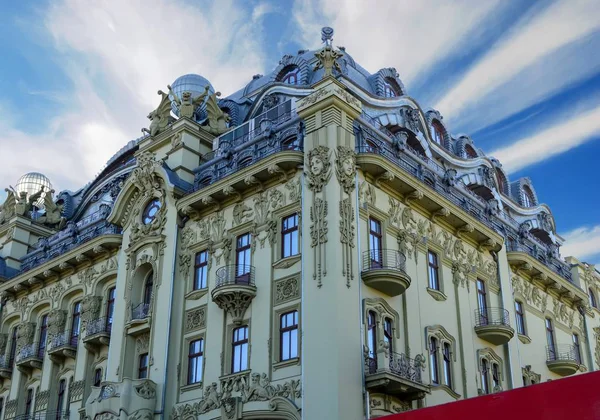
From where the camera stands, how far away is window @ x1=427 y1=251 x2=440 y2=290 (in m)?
30.3

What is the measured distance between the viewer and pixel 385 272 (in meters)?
26.1

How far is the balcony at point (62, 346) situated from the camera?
117 ft

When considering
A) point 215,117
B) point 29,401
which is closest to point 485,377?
point 215,117

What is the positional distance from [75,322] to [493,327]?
19745 mm

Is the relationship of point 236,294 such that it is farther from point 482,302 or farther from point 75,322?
point 75,322

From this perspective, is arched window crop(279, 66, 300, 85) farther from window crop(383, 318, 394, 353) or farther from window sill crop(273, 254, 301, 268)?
window crop(383, 318, 394, 353)

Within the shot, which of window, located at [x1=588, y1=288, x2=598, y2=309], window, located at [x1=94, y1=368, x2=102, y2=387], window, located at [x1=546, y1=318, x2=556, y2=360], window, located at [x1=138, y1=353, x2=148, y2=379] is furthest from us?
window, located at [x1=588, y1=288, x2=598, y2=309]

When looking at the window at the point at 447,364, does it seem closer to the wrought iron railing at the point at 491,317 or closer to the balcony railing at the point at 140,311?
the wrought iron railing at the point at 491,317

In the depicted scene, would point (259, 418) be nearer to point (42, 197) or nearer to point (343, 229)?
point (343, 229)

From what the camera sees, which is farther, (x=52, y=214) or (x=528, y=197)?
(x=528, y=197)

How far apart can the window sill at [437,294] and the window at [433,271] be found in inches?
11.2

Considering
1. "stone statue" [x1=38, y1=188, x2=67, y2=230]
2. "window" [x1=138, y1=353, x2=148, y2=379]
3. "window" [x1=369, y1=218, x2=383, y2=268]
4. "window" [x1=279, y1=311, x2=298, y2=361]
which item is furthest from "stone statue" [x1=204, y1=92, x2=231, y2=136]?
"stone statue" [x1=38, y1=188, x2=67, y2=230]

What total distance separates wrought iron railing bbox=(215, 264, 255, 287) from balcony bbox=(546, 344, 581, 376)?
16.5 metres

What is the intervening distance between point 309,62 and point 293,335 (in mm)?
16945
